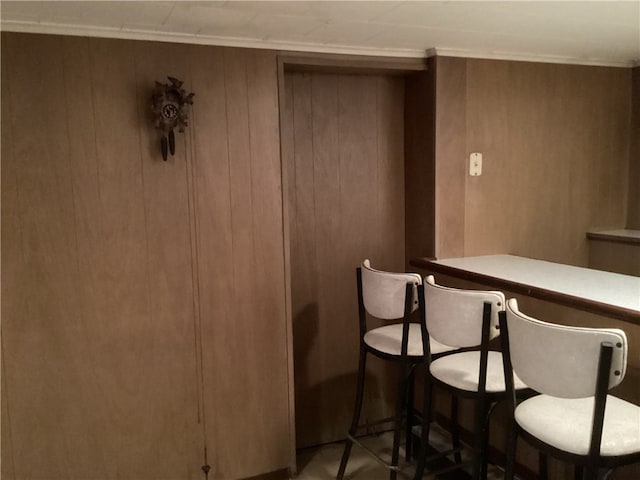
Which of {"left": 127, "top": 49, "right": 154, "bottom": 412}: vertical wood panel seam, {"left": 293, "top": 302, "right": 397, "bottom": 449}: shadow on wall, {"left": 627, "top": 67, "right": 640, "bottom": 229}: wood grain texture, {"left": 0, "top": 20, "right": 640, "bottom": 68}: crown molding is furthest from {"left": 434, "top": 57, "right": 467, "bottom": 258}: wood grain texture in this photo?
{"left": 127, "top": 49, "right": 154, "bottom": 412}: vertical wood panel seam

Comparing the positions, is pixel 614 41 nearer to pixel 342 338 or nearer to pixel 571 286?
pixel 571 286

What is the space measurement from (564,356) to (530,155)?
5.95 ft

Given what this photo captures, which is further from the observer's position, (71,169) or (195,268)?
(195,268)

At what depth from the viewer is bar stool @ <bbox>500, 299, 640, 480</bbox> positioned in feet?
4.27

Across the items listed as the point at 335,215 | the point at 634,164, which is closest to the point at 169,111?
the point at 335,215

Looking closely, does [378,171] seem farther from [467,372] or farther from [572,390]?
[572,390]

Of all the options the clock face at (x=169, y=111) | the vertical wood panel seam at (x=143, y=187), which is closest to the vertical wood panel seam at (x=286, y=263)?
the clock face at (x=169, y=111)

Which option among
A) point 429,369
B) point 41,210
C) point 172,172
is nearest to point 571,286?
point 429,369

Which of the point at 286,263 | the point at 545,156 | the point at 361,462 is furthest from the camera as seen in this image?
the point at 545,156

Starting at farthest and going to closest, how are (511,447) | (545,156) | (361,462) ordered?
1. (545,156)
2. (361,462)
3. (511,447)

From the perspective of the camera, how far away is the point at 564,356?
1342 mm

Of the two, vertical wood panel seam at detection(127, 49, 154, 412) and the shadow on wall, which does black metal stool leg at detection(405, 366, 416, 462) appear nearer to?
the shadow on wall

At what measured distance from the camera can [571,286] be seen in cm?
203

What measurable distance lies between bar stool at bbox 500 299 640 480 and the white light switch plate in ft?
4.45
